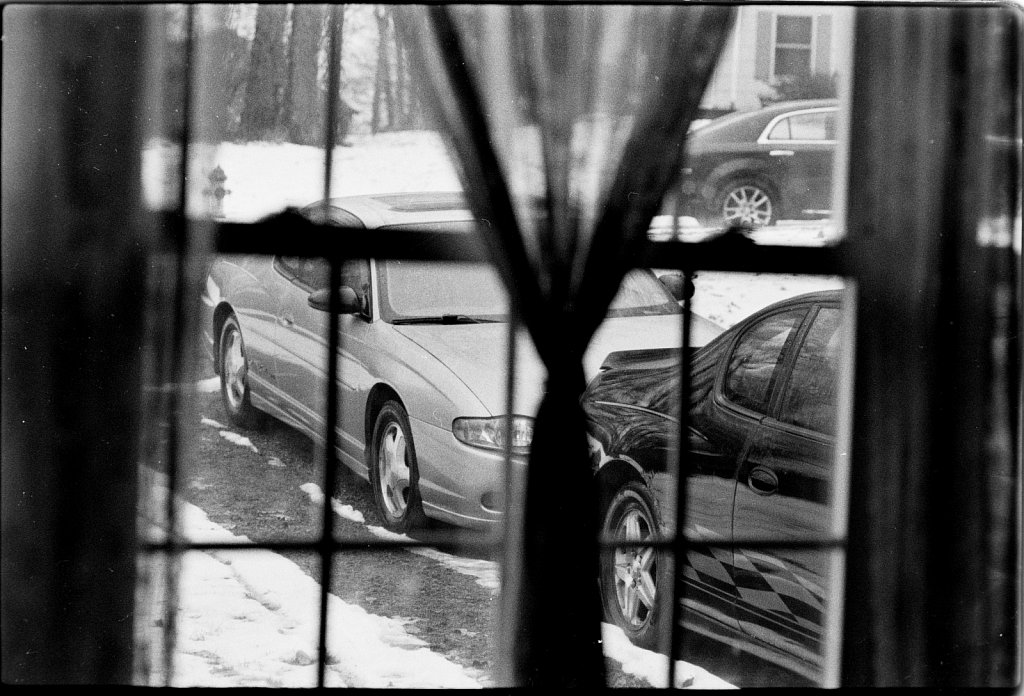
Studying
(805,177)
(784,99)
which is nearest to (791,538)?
(805,177)

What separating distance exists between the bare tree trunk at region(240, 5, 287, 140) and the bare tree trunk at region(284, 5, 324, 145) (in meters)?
0.02

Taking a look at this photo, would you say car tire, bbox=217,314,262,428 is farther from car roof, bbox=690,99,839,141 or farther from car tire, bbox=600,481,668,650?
car roof, bbox=690,99,839,141

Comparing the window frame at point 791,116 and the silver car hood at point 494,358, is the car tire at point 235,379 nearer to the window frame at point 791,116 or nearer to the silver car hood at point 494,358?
the silver car hood at point 494,358

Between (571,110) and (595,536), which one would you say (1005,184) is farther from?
(595,536)

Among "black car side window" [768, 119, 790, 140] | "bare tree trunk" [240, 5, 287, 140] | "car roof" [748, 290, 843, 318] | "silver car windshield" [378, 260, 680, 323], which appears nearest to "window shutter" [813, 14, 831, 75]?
"black car side window" [768, 119, 790, 140]

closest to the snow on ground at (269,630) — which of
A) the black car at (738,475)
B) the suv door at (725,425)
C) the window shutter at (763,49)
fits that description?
the black car at (738,475)

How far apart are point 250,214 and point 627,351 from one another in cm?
76

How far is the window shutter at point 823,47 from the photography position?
207 centimetres

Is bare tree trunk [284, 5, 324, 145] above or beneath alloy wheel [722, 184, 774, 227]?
above

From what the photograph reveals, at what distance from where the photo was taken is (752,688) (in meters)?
2.09

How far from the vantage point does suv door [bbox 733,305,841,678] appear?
208 centimetres

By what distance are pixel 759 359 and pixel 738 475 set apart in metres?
0.23

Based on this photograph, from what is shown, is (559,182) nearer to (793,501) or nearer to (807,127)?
(807,127)

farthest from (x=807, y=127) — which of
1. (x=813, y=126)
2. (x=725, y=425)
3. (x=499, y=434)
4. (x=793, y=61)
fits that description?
(x=499, y=434)
